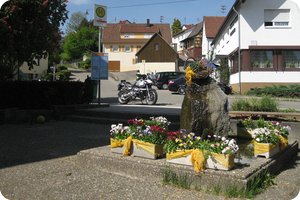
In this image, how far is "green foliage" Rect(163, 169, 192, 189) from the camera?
18.6 feet

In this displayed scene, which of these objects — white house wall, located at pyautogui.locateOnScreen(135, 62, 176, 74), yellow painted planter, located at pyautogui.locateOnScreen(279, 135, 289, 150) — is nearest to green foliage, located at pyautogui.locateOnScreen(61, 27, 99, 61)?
white house wall, located at pyautogui.locateOnScreen(135, 62, 176, 74)

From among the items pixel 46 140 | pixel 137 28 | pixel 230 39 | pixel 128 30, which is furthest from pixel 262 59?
pixel 137 28

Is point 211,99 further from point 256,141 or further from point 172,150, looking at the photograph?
point 172,150

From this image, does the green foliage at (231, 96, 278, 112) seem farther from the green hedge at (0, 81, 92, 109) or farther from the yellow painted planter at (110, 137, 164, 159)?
the green hedge at (0, 81, 92, 109)

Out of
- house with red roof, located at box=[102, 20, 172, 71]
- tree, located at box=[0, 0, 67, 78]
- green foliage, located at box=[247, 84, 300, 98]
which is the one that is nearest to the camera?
tree, located at box=[0, 0, 67, 78]

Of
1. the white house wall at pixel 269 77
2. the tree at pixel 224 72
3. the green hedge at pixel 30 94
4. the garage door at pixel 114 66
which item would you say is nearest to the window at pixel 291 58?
the white house wall at pixel 269 77

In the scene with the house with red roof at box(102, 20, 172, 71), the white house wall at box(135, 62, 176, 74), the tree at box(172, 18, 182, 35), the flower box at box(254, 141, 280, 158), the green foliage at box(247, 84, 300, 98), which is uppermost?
the tree at box(172, 18, 182, 35)

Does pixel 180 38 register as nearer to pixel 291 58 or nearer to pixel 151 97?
pixel 291 58

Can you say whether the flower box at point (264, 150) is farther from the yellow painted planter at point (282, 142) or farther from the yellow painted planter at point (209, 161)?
the yellow painted planter at point (209, 161)

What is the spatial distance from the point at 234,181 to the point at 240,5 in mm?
26269

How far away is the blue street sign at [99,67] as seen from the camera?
15359mm

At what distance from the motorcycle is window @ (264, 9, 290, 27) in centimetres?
1509

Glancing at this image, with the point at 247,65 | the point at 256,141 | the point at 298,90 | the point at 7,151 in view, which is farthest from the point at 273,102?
the point at 247,65

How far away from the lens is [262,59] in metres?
29.8
